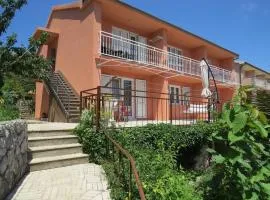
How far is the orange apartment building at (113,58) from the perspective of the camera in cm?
1402

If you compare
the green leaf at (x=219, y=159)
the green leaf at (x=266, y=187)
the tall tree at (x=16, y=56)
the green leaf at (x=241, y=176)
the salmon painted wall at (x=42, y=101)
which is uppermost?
the tall tree at (x=16, y=56)

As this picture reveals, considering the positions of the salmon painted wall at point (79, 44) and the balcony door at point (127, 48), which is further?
the balcony door at point (127, 48)

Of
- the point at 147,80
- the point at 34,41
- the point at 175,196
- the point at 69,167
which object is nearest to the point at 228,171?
the point at 175,196

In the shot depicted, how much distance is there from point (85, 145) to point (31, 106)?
16663mm

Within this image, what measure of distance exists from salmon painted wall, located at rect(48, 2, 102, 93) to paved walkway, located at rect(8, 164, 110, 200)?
24.1 feet

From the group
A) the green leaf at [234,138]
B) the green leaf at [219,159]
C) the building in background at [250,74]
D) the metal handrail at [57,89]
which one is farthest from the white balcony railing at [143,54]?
the green leaf at [234,138]

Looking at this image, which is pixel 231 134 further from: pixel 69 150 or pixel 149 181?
pixel 69 150

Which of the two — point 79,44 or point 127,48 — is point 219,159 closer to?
point 79,44

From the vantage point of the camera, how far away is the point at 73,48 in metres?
15.8

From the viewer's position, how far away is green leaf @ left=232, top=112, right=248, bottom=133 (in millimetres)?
4758

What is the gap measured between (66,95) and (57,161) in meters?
7.67

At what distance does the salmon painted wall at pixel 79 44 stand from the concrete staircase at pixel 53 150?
5.75 m

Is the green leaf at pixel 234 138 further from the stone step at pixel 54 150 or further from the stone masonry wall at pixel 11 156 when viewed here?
the stone step at pixel 54 150

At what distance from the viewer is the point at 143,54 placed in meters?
16.5
